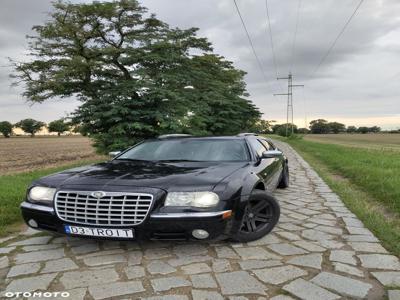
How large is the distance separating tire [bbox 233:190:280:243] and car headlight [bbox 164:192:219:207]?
2.18 feet

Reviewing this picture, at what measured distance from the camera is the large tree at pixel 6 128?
122438mm

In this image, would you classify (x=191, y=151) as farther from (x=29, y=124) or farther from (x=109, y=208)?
(x=29, y=124)

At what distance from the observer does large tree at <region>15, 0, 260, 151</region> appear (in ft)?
41.1

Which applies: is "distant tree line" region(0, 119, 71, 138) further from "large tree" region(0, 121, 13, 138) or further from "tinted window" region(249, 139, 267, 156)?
"tinted window" region(249, 139, 267, 156)

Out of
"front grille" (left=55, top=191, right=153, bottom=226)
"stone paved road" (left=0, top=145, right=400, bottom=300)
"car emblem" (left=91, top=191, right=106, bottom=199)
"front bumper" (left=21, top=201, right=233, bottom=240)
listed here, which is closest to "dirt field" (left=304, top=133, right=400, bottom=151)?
"stone paved road" (left=0, top=145, right=400, bottom=300)

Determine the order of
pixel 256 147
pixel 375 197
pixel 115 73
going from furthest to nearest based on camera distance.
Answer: pixel 115 73
pixel 375 197
pixel 256 147

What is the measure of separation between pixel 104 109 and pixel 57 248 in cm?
911

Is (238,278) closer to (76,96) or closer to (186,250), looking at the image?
(186,250)

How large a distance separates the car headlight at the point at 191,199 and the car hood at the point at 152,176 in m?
0.06

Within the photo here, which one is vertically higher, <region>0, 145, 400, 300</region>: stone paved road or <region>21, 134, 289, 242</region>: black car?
<region>21, 134, 289, 242</region>: black car

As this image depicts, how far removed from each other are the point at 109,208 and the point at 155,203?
0.45 m

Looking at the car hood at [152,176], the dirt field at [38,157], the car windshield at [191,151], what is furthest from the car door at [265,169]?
the dirt field at [38,157]

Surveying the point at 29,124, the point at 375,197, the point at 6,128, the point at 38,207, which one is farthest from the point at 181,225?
the point at 6,128

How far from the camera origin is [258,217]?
4.32m
